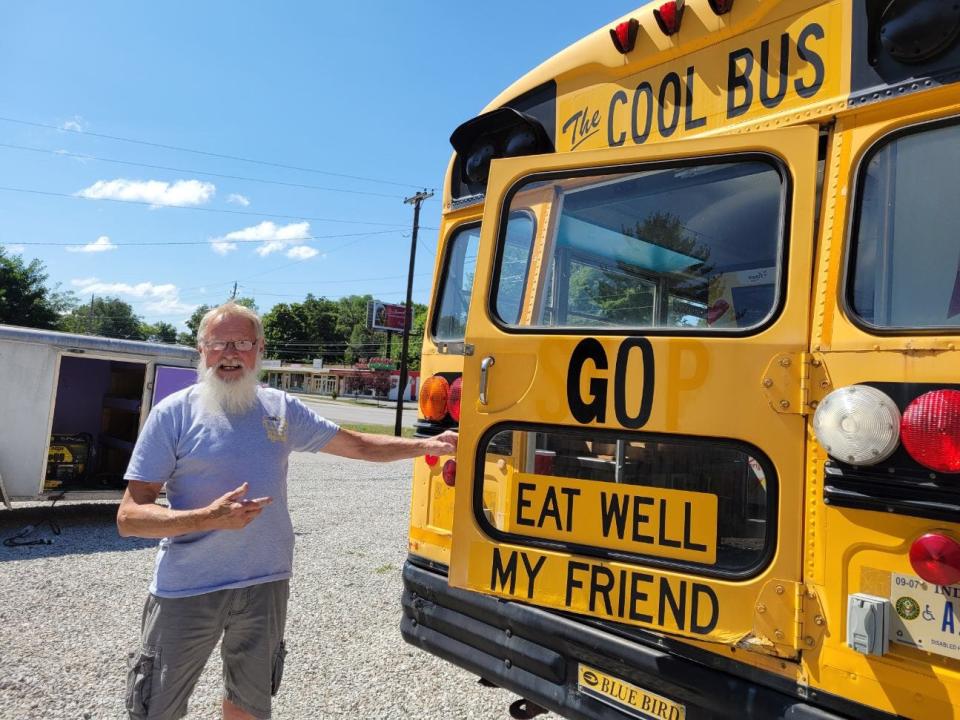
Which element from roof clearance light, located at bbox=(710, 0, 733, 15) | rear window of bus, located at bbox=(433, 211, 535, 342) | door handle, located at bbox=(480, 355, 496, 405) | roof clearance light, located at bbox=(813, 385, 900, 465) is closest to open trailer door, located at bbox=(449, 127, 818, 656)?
door handle, located at bbox=(480, 355, 496, 405)

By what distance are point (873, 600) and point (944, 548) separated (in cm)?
22

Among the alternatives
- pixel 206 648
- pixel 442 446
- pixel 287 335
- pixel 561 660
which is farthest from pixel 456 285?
pixel 287 335

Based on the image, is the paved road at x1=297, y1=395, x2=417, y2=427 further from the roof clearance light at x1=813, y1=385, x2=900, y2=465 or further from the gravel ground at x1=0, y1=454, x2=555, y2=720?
the roof clearance light at x1=813, y1=385, x2=900, y2=465

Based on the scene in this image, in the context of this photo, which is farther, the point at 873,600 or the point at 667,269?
the point at 667,269

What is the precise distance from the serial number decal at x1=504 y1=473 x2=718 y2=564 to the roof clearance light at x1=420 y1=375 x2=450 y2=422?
80cm

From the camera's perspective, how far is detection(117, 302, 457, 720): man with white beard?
6.50 feet

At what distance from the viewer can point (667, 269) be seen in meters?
2.26

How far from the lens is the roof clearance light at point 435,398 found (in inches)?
115

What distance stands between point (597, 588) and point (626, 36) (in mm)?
1958

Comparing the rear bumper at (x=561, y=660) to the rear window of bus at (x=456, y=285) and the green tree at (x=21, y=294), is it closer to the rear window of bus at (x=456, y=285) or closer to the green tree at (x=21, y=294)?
the rear window of bus at (x=456, y=285)

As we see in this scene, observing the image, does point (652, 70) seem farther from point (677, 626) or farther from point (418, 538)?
point (418, 538)

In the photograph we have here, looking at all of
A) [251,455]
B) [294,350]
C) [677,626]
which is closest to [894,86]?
[677,626]

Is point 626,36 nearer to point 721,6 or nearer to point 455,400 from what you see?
point 721,6

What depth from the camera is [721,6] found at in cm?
209
